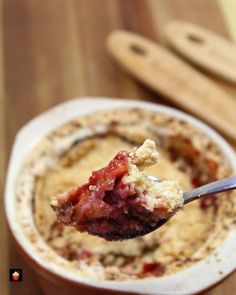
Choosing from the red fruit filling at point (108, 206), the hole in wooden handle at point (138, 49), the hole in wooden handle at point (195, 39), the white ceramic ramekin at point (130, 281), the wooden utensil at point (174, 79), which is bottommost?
the white ceramic ramekin at point (130, 281)

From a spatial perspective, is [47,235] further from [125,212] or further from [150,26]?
[150,26]

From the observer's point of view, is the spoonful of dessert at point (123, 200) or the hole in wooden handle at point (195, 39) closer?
the spoonful of dessert at point (123, 200)

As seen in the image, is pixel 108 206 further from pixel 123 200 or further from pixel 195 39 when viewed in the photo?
pixel 195 39

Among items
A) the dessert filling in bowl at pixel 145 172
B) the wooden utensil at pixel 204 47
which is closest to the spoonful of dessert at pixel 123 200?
the dessert filling in bowl at pixel 145 172

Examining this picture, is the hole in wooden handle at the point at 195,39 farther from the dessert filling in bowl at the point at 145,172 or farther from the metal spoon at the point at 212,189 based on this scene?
the metal spoon at the point at 212,189

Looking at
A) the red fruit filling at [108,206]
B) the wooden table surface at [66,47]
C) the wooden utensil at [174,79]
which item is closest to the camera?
the red fruit filling at [108,206]

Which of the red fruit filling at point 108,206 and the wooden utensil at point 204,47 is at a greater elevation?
the wooden utensil at point 204,47

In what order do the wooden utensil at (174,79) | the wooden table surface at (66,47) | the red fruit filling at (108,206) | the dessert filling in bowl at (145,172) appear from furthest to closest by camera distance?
the wooden table surface at (66,47)
the wooden utensil at (174,79)
the dessert filling in bowl at (145,172)
the red fruit filling at (108,206)
